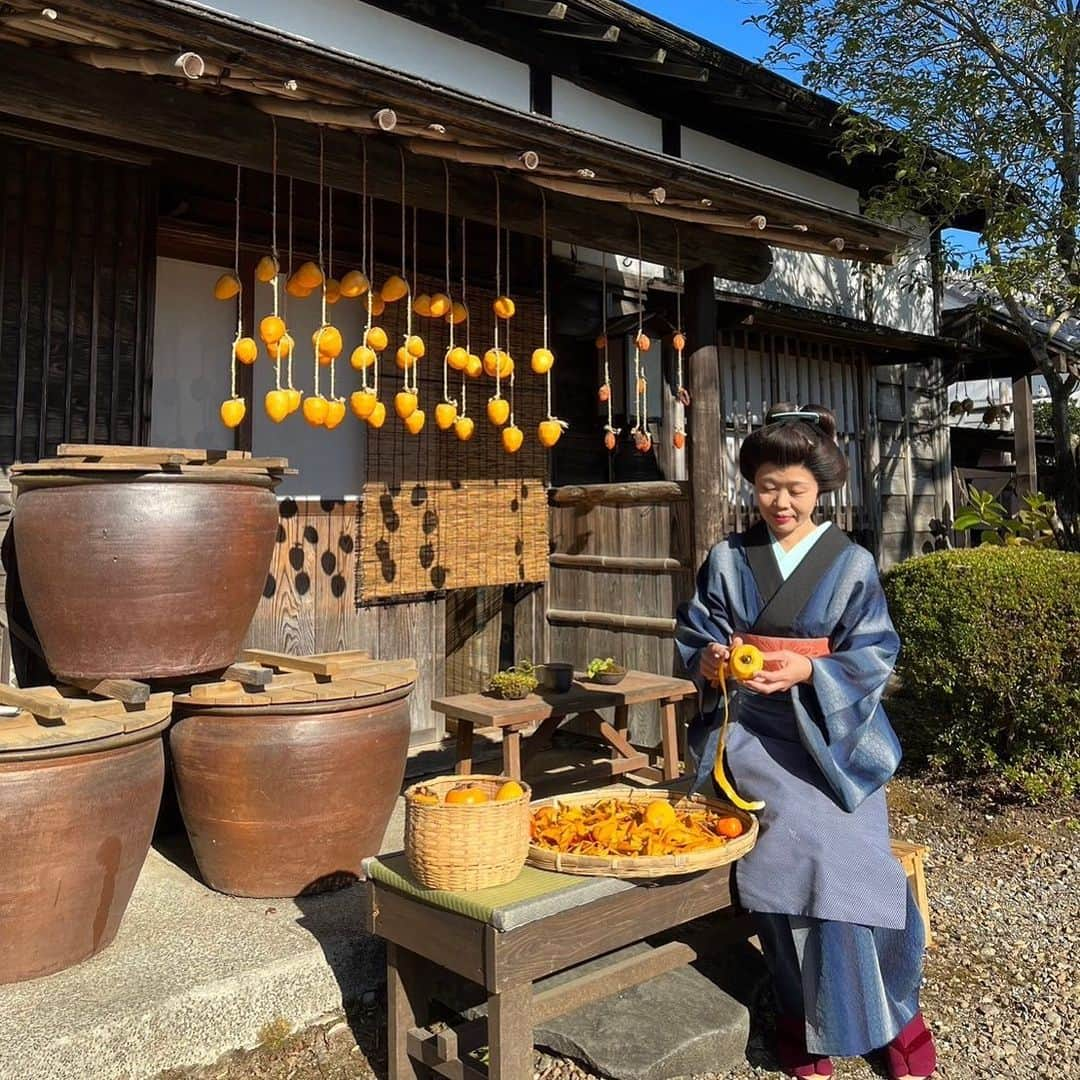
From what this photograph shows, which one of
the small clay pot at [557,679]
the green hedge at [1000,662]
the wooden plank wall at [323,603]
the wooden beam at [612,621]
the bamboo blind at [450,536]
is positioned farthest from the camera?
the wooden beam at [612,621]

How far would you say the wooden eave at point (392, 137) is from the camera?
3.11 m

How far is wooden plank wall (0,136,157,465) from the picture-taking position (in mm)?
4457

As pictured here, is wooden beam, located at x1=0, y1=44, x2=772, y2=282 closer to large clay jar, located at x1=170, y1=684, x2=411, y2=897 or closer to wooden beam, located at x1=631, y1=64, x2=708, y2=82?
large clay jar, located at x1=170, y1=684, x2=411, y2=897

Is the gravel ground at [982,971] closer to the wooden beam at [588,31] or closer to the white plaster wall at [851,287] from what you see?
the white plaster wall at [851,287]

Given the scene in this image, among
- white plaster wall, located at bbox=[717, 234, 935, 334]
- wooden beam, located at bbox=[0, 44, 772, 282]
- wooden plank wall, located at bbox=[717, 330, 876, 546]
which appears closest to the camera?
wooden beam, located at bbox=[0, 44, 772, 282]

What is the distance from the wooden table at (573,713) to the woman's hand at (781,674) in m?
2.07

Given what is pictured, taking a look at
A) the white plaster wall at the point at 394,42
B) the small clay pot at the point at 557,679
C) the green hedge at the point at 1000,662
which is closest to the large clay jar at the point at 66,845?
the small clay pot at the point at 557,679

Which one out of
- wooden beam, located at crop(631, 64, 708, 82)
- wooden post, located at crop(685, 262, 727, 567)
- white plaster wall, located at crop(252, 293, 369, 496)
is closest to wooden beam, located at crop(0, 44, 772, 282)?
wooden post, located at crop(685, 262, 727, 567)

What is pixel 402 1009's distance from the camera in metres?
2.96

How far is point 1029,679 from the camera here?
5621 mm

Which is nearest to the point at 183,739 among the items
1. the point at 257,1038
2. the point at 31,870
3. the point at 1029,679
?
the point at 31,870

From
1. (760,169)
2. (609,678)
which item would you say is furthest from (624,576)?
(760,169)

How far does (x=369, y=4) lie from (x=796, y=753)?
5.42 metres

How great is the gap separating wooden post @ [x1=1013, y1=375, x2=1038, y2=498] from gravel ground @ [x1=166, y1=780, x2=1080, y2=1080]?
5749 millimetres
